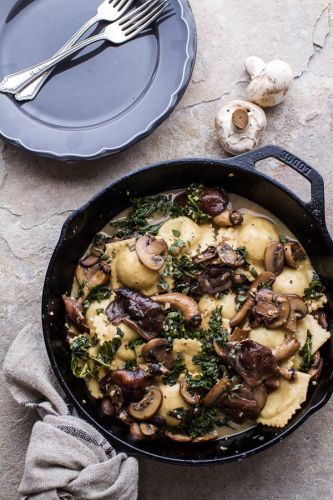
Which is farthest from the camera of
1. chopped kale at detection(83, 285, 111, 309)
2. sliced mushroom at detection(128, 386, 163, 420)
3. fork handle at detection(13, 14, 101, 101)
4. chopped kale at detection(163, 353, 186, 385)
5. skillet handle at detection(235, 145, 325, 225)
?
fork handle at detection(13, 14, 101, 101)

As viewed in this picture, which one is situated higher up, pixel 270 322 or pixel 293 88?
pixel 293 88

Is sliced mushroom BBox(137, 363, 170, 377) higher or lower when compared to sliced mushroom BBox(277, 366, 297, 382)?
higher

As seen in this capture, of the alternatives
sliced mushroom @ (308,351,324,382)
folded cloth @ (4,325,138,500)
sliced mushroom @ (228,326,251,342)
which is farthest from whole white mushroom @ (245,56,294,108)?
folded cloth @ (4,325,138,500)

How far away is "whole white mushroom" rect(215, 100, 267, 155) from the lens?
157 inches

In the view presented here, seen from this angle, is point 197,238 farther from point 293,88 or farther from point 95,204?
point 293,88

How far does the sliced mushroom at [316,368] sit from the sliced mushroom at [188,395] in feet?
2.21

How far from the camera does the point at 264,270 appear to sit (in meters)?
3.95

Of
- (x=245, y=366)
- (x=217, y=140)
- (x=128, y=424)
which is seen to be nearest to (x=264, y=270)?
(x=245, y=366)

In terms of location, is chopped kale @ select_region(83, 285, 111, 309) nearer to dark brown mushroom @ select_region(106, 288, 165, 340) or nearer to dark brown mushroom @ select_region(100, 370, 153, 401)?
dark brown mushroom @ select_region(106, 288, 165, 340)

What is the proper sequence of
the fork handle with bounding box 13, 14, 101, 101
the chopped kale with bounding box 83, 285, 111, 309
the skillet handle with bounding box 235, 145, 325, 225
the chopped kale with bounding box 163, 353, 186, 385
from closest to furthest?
the skillet handle with bounding box 235, 145, 325, 225
the chopped kale with bounding box 163, 353, 186, 385
the chopped kale with bounding box 83, 285, 111, 309
the fork handle with bounding box 13, 14, 101, 101

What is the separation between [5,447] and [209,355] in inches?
55.7

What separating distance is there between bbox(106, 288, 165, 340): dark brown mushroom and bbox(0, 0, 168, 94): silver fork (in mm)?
1407

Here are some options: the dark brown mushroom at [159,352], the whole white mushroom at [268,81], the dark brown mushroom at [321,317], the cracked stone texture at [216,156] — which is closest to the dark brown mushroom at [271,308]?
the dark brown mushroom at [321,317]

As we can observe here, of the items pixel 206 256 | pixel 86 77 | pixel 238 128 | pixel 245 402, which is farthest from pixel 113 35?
pixel 245 402
